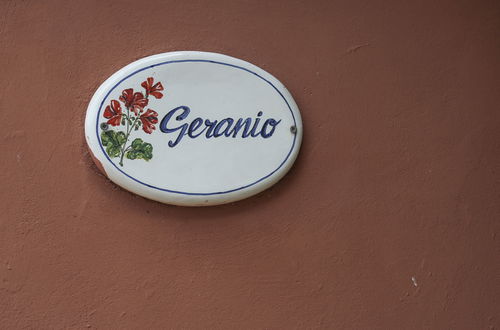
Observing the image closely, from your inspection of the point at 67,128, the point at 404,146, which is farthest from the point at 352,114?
the point at 67,128

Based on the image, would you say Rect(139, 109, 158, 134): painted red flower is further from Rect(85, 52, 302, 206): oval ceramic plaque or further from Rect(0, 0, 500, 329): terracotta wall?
Rect(0, 0, 500, 329): terracotta wall

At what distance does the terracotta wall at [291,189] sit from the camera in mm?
1053

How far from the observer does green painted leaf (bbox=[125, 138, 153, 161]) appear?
107cm

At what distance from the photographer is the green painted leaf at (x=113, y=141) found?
3.46ft

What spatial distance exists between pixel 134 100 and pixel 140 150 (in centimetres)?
9

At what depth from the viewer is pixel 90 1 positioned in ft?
3.75

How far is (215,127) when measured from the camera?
1.12 metres

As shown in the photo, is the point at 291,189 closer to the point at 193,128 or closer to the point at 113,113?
the point at 193,128

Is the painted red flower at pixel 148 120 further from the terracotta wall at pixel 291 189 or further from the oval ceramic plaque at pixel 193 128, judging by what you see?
the terracotta wall at pixel 291 189

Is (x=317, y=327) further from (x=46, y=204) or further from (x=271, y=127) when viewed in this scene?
(x=46, y=204)

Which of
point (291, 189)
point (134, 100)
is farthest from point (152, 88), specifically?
point (291, 189)

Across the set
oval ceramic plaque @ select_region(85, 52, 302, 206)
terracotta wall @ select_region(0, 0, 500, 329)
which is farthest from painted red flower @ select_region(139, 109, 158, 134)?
terracotta wall @ select_region(0, 0, 500, 329)

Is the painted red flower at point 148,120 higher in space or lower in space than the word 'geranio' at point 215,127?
higher

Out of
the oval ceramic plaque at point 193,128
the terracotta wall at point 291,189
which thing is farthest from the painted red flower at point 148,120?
the terracotta wall at point 291,189
